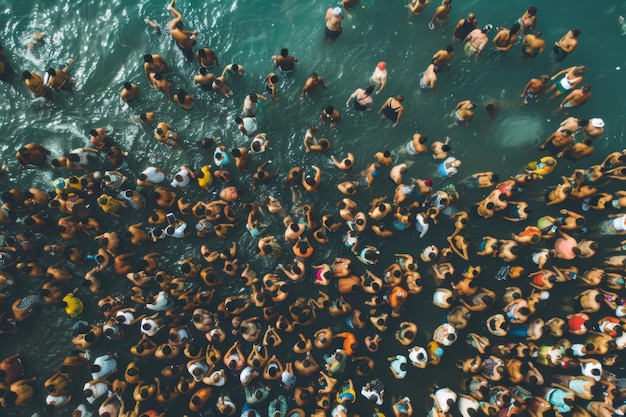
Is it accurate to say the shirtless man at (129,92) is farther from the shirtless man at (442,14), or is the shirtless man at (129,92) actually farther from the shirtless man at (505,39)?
the shirtless man at (505,39)

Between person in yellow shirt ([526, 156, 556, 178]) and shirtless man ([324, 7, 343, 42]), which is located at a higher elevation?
shirtless man ([324, 7, 343, 42])

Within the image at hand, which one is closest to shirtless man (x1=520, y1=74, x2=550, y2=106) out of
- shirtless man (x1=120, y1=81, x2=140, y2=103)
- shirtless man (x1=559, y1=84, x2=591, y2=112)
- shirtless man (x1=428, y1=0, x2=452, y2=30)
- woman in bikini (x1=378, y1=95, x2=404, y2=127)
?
shirtless man (x1=559, y1=84, x2=591, y2=112)

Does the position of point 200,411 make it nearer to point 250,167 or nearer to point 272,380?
point 272,380

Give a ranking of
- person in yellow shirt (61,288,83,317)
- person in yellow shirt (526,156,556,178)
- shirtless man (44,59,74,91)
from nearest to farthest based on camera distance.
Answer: person in yellow shirt (61,288,83,317)
person in yellow shirt (526,156,556,178)
shirtless man (44,59,74,91)

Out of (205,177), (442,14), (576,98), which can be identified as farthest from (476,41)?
(205,177)

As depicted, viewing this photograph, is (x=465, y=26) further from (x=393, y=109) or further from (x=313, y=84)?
(x=313, y=84)

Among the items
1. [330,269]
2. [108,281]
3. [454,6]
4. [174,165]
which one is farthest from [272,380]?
[454,6]

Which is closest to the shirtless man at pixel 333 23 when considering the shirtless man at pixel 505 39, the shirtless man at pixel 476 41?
the shirtless man at pixel 476 41

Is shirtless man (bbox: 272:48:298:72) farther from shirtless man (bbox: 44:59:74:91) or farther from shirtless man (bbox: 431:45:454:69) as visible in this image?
shirtless man (bbox: 44:59:74:91)
